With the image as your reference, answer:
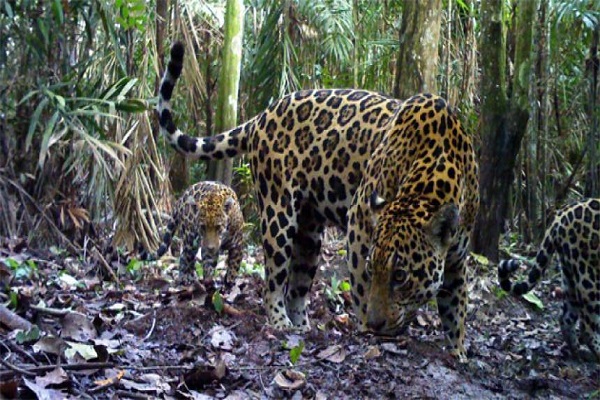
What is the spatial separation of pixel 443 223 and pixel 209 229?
14.1 ft

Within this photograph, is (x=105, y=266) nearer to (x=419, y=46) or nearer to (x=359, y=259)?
(x=359, y=259)

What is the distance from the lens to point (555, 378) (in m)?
5.93

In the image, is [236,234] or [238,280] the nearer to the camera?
[238,280]

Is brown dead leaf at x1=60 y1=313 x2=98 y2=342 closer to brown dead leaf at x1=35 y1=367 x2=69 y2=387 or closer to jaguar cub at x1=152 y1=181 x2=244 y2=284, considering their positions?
brown dead leaf at x1=35 y1=367 x2=69 y2=387

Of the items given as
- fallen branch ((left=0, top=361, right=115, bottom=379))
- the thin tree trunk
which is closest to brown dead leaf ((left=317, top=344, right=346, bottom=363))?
fallen branch ((left=0, top=361, right=115, bottom=379))

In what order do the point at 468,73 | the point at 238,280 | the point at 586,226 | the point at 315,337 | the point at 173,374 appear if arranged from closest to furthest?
the point at 173,374
the point at 315,337
the point at 586,226
the point at 238,280
the point at 468,73

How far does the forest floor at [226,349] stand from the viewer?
4.06m

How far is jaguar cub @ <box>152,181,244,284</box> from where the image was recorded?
898cm

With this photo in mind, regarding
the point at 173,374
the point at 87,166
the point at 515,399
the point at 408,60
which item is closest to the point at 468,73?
the point at 408,60

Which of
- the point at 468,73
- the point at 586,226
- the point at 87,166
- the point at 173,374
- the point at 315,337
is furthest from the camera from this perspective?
the point at 468,73

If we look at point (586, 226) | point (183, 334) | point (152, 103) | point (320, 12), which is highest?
point (320, 12)

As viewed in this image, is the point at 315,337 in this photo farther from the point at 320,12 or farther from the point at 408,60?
the point at 320,12

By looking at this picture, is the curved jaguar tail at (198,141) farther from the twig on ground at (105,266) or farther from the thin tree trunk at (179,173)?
the thin tree trunk at (179,173)

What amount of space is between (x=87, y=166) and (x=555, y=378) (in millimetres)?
5322
